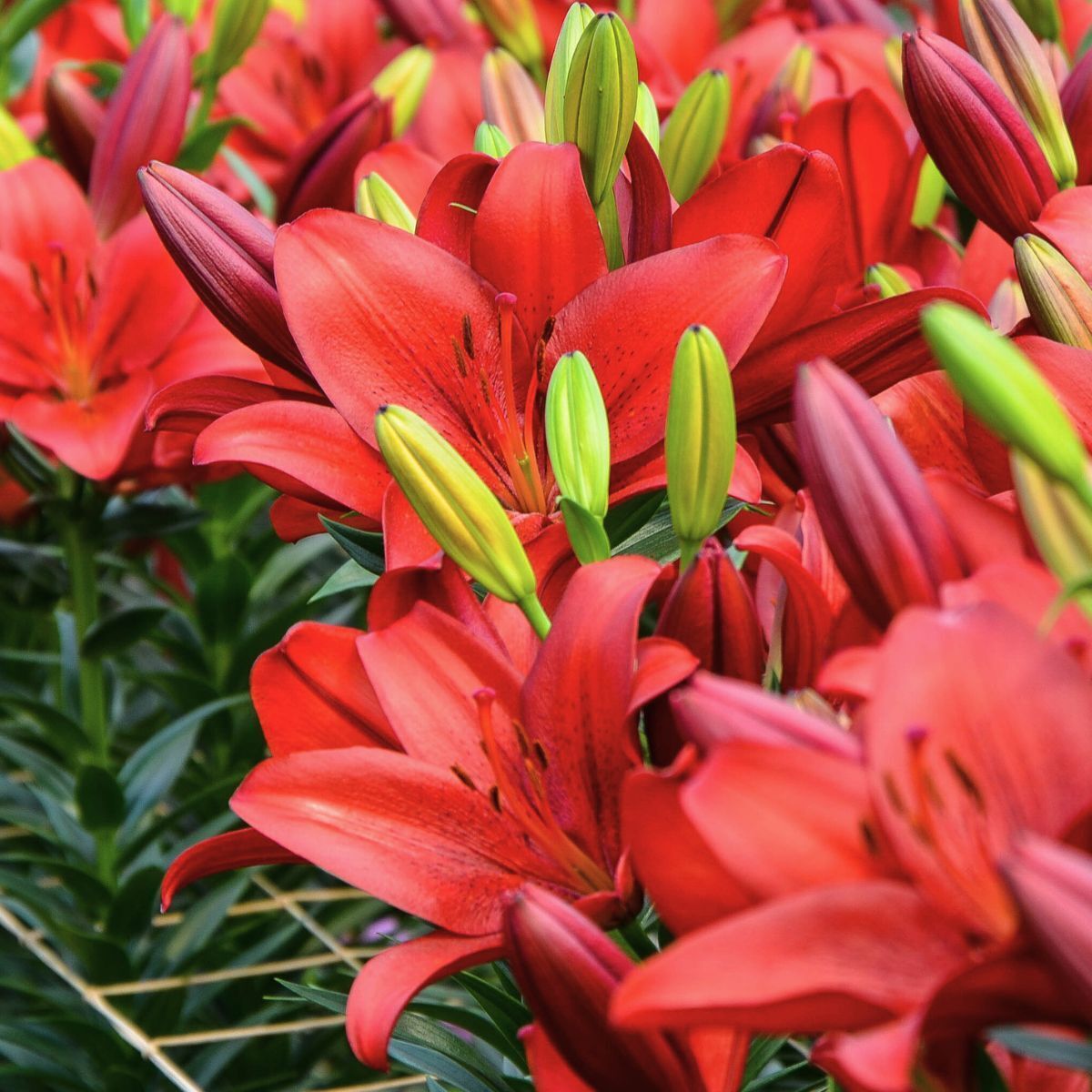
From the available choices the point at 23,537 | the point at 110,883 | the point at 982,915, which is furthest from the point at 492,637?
the point at 23,537

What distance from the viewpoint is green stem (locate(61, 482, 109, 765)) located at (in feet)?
2.75

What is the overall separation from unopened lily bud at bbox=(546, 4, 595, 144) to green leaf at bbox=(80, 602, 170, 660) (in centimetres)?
42

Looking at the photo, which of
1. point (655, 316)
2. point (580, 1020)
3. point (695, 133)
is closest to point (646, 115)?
point (695, 133)

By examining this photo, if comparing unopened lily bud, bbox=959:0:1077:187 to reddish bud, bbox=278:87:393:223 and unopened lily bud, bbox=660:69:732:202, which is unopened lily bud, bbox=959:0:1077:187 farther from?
reddish bud, bbox=278:87:393:223

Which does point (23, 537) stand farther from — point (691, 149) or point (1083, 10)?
point (1083, 10)

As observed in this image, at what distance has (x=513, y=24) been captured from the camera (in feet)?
2.74

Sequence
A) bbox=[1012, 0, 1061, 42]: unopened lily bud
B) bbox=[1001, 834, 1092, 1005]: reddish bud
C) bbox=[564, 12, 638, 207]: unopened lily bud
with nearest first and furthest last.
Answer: bbox=[1001, 834, 1092, 1005]: reddish bud, bbox=[564, 12, 638, 207]: unopened lily bud, bbox=[1012, 0, 1061, 42]: unopened lily bud

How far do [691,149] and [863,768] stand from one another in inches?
14.9

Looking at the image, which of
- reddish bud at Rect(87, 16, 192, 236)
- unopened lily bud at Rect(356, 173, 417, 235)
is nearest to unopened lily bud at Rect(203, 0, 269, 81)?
reddish bud at Rect(87, 16, 192, 236)

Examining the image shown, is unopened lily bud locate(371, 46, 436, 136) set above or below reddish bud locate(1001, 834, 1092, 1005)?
above

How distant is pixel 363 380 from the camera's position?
472mm

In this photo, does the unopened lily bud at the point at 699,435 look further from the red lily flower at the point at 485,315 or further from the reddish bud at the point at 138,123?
the reddish bud at the point at 138,123

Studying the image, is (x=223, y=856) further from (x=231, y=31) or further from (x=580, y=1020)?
(x=231, y=31)

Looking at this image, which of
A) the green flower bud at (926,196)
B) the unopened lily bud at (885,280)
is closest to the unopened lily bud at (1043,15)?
the green flower bud at (926,196)
